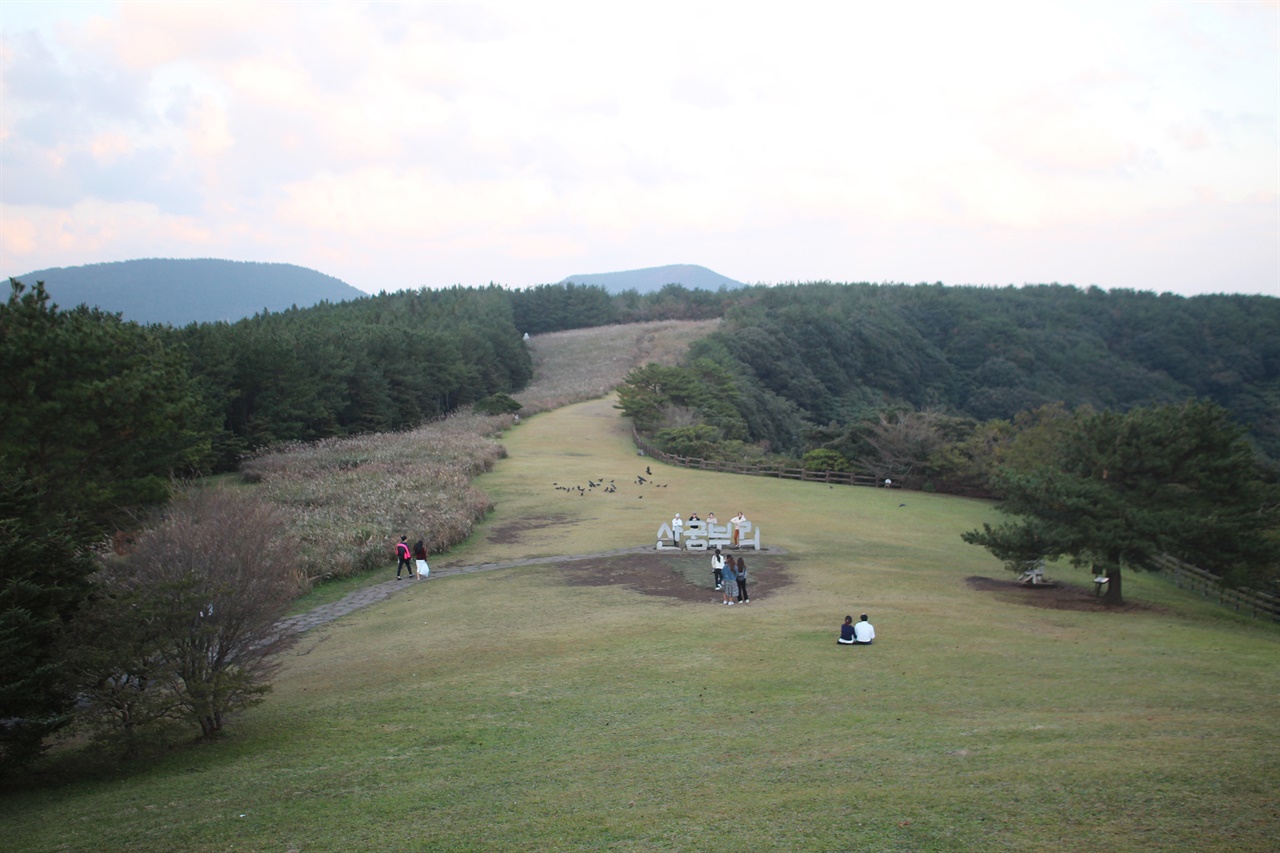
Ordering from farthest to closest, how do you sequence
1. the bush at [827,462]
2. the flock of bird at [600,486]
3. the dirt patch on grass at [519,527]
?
the bush at [827,462] → the flock of bird at [600,486] → the dirt patch on grass at [519,527]

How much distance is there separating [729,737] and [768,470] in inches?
1431

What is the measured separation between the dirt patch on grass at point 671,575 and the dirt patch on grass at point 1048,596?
5.15m

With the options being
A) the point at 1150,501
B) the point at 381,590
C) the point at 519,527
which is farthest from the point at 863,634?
the point at 519,527

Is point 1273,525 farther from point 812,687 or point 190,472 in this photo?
point 190,472

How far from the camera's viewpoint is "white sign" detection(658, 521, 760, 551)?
26.1 metres

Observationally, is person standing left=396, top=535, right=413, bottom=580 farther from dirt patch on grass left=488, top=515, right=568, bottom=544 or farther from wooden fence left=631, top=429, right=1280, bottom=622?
wooden fence left=631, top=429, right=1280, bottom=622

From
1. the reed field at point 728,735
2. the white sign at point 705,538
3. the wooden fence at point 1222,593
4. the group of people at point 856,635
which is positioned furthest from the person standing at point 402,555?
the wooden fence at point 1222,593

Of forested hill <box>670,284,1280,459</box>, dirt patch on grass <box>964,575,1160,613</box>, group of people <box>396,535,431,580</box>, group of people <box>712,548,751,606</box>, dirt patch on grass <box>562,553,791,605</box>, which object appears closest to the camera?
group of people <box>712,548,751,606</box>

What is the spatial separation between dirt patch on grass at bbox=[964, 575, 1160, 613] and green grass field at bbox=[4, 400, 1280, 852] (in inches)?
25.4

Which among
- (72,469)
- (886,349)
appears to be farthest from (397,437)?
(886,349)

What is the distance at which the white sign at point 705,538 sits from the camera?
26078 millimetres

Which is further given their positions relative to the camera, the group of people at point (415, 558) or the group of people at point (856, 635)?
the group of people at point (415, 558)

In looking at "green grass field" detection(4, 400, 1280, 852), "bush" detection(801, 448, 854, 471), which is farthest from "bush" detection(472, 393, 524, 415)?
"green grass field" detection(4, 400, 1280, 852)

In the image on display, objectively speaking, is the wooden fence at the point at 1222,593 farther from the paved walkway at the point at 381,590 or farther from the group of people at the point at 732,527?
the paved walkway at the point at 381,590
